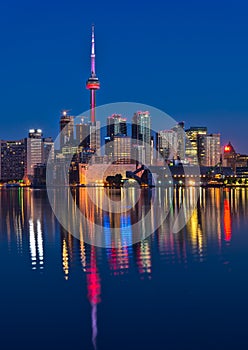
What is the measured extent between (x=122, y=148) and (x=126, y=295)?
17923cm

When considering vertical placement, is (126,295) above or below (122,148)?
below

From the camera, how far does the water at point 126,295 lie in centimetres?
724

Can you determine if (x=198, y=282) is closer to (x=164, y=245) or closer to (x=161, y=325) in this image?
(x=161, y=325)

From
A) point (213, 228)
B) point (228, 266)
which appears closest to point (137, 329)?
point (228, 266)

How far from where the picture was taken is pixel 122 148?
618 feet

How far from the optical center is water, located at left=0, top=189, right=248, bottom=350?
23.7 feet

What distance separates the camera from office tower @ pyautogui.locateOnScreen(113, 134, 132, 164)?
178375 millimetres

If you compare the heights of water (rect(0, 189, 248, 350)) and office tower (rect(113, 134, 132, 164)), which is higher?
office tower (rect(113, 134, 132, 164))

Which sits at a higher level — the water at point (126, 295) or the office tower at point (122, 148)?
the office tower at point (122, 148)

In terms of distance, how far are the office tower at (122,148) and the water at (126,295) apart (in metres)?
160

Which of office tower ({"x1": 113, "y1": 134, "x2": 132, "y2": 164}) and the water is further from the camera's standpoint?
office tower ({"x1": 113, "y1": 134, "x2": 132, "y2": 164})

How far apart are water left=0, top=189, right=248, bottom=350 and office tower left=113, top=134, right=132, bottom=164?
159578 millimetres

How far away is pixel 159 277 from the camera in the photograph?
1088 centimetres

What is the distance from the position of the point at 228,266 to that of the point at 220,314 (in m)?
4.05
